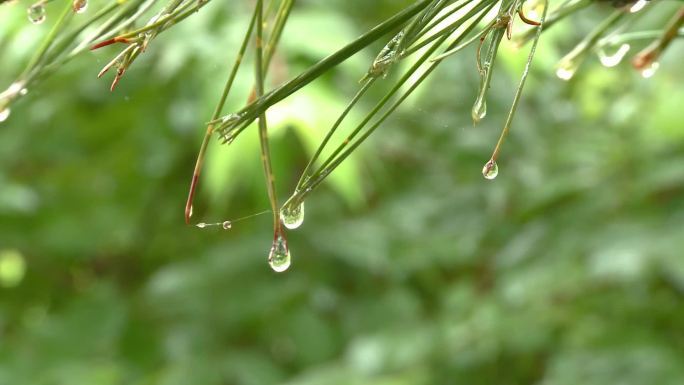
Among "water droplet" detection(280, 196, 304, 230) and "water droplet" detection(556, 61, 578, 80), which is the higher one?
"water droplet" detection(556, 61, 578, 80)

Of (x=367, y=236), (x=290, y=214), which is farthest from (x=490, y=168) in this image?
(x=367, y=236)

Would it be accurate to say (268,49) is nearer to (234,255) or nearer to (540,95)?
(234,255)

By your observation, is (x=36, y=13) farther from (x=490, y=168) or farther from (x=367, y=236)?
(x=367, y=236)

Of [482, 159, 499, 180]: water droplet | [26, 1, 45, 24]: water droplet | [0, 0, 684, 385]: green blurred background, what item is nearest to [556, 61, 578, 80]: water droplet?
[482, 159, 499, 180]: water droplet

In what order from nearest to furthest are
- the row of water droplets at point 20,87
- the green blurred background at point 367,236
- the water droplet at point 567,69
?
the row of water droplets at point 20,87, the water droplet at point 567,69, the green blurred background at point 367,236

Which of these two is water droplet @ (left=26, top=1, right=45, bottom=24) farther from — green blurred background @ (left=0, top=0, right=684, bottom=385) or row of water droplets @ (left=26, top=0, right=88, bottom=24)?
green blurred background @ (left=0, top=0, right=684, bottom=385)

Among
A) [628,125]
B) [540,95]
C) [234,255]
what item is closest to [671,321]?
[628,125]

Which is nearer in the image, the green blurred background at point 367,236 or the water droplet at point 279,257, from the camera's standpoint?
the water droplet at point 279,257

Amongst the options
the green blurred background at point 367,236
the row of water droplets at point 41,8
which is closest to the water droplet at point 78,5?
the row of water droplets at point 41,8

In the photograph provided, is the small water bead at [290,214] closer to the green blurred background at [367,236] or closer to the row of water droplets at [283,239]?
the row of water droplets at [283,239]
